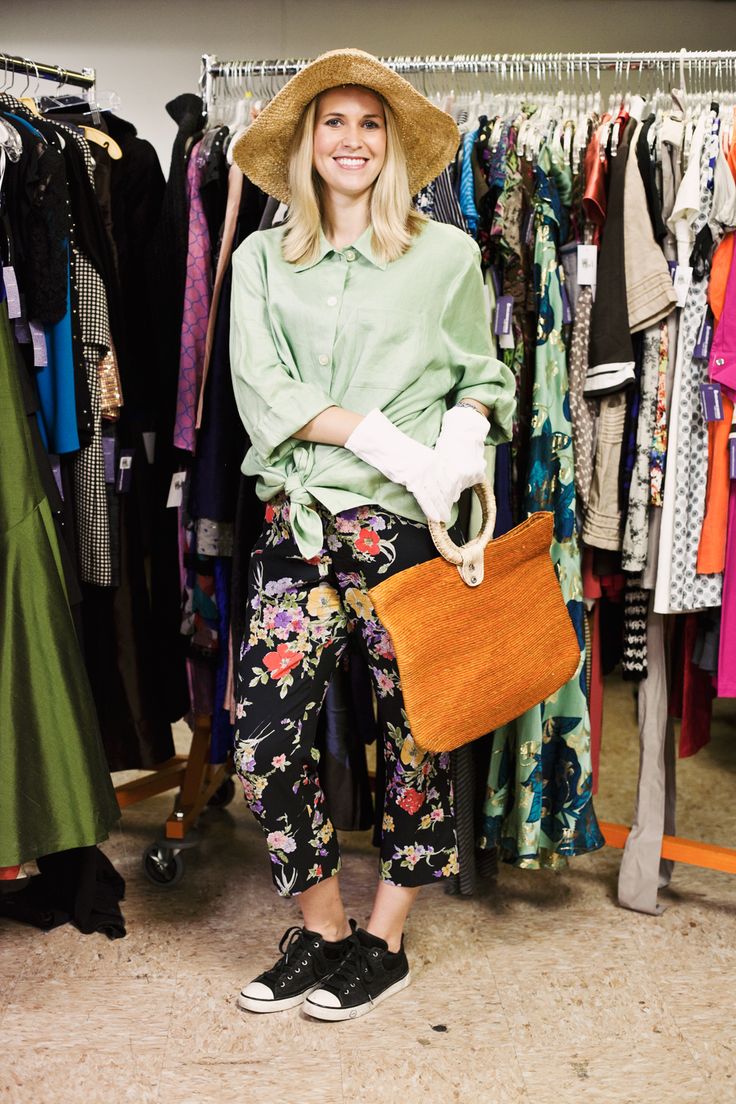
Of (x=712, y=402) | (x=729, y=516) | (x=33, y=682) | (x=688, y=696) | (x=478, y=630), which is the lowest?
(x=688, y=696)

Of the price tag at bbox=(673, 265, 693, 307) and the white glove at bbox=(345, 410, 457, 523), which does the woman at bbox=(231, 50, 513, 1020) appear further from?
the price tag at bbox=(673, 265, 693, 307)

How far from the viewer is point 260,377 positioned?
1.83m

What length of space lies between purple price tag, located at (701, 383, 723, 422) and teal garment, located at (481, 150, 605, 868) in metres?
0.26

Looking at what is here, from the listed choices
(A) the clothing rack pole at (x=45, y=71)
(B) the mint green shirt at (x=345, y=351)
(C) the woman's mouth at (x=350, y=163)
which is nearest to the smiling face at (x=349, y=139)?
(C) the woman's mouth at (x=350, y=163)

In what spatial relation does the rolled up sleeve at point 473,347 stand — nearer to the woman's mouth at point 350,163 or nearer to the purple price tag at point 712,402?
the woman's mouth at point 350,163

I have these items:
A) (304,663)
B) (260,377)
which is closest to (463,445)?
(260,377)

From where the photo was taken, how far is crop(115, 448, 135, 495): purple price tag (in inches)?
87.5

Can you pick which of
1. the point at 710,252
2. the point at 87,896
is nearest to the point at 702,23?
the point at 710,252

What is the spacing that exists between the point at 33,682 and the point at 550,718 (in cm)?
104

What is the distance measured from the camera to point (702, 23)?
393cm

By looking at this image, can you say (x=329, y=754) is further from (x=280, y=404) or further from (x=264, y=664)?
(x=280, y=404)

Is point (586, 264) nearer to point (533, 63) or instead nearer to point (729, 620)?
point (533, 63)

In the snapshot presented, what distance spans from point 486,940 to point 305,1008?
1.46ft

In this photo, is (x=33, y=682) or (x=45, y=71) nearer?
(x=33, y=682)
